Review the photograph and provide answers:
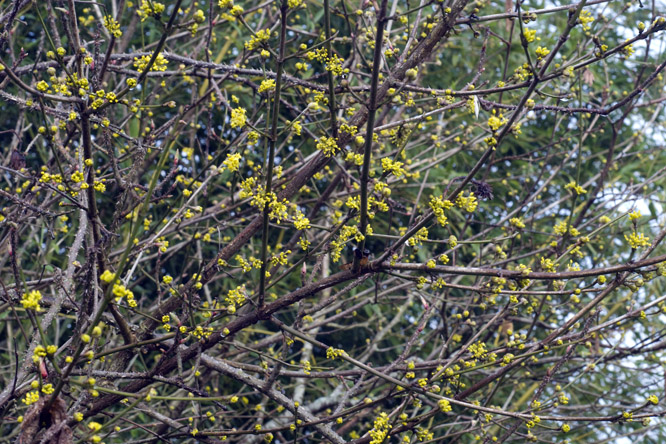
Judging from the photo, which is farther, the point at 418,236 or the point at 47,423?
the point at 418,236

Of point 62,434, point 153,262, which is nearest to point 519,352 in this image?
point 62,434

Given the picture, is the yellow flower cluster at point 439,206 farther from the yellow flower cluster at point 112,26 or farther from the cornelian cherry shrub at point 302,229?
the yellow flower cluster at point 112,26

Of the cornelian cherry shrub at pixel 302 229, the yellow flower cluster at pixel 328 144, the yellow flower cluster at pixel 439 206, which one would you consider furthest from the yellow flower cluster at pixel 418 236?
the yellow flower cluster at pixel 328 144

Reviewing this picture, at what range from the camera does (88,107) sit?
1991mm

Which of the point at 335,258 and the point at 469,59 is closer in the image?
the point at 335,258

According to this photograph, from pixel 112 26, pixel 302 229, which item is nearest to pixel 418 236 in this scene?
pixel 302 229

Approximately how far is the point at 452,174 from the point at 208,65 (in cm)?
254

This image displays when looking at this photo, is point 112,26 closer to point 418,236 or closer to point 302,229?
point 302,229

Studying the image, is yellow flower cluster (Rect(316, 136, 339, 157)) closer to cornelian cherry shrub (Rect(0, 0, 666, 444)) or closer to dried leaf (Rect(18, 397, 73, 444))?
cornelian cherry shrub (Rect(0, 0, 666, 444))

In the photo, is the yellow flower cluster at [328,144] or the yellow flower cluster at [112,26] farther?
the yellow flower cluster at [328,144]

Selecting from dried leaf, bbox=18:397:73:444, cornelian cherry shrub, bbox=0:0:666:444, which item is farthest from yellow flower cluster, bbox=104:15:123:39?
dried leaf, bbox=18:397:73:444

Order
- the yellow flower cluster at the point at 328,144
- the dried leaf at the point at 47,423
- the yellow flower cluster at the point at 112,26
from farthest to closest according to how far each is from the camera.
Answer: the yellow flower cluster at the point at 328,144 → the yellow flower cluster at the point at 112,26 → the dried leaf at the point at 47,423

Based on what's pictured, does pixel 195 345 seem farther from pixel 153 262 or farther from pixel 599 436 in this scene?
pixel 599 436

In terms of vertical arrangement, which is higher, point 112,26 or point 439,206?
point 112,26
